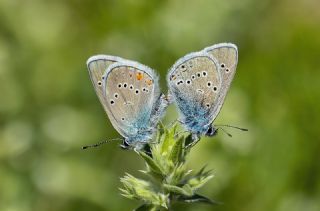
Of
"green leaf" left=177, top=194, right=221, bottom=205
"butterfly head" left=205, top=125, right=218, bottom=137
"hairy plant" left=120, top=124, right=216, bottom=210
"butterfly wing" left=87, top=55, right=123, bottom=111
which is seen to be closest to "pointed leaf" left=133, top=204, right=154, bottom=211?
"hairy plant" left=120, top=124, right=216, bottom=210

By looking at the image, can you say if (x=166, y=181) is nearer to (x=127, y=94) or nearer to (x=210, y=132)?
(x=210, y=132)

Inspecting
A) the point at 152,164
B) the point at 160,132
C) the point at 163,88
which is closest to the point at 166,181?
the point at 152,164

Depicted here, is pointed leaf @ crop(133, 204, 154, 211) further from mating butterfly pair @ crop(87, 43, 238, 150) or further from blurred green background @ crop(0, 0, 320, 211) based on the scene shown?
blurred green background @ crop(0, 0, 320, 211)

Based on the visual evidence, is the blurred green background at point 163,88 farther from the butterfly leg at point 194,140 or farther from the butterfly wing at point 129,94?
the butterfly leg at point 194,140

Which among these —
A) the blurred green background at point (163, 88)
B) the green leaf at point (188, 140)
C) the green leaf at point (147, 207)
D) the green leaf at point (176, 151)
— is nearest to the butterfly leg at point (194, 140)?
the green leaf at point (188, 140)

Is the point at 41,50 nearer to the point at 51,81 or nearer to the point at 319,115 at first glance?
the point at 51,81
